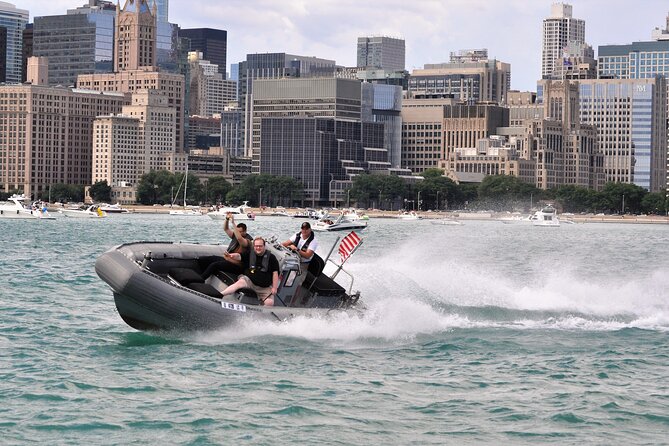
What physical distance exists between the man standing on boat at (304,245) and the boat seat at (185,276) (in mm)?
2072

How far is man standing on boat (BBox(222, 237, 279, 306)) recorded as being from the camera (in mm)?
27875

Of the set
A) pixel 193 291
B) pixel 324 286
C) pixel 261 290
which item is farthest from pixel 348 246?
pixel 193 291

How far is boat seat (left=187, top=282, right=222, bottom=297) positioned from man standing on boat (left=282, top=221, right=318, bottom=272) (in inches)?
73.3

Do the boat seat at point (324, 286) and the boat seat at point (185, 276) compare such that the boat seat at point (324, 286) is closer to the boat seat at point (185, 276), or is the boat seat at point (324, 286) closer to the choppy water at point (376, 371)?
the choppy water at point (376, 371)

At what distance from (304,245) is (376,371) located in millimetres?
4770

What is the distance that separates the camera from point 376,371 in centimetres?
2489

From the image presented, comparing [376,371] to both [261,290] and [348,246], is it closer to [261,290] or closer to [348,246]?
[261,290]

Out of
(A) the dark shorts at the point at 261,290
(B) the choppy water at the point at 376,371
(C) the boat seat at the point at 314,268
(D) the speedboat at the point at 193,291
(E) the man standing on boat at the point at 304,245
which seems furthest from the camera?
(C) the boat seat at the point at 314,268

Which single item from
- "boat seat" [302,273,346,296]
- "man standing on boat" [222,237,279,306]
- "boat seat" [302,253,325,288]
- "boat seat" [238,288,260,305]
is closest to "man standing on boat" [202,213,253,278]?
"man standing on boat" [222,237,279,306]

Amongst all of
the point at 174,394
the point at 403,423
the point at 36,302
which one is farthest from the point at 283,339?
the point at 36,302

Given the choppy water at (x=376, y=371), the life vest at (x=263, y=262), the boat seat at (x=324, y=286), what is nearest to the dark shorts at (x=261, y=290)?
the life vest at (x=263, y=262)

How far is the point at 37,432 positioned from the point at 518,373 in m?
9.16

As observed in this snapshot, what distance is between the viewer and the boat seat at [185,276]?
2822cm

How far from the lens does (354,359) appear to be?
2606 cm
